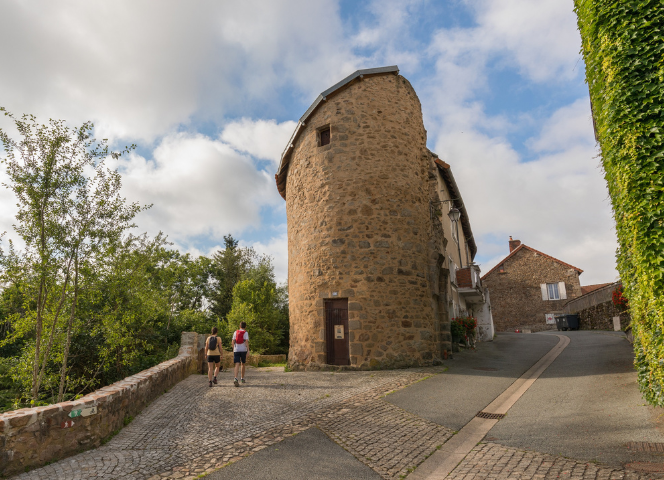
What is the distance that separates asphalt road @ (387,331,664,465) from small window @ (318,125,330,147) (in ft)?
24.4

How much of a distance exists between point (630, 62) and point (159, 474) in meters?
7.04

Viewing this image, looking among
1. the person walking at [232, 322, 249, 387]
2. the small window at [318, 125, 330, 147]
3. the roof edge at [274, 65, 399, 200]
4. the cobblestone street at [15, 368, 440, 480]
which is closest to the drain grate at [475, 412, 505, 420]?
the cobblestone street at [15, 368, 440, 480]

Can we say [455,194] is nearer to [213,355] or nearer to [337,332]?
[337,332]

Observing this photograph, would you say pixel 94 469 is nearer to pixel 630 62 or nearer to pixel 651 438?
pixel 651 438

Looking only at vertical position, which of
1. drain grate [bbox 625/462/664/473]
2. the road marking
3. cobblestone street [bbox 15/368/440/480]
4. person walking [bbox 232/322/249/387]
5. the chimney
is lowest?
the road marking

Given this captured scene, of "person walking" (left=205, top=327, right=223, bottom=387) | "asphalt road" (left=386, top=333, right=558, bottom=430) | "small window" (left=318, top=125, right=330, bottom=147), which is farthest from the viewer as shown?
"small window" (left=318, top=125, right=330, bottom=147)

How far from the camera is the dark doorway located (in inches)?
403

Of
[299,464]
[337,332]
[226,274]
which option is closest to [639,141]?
[299,464]

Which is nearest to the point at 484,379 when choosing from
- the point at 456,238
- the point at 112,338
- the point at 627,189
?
the point at 627,189

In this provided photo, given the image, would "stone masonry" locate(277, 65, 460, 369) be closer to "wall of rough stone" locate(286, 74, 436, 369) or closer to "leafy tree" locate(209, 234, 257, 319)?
"wall of rough stone" locate(286, 74, 436, 369)

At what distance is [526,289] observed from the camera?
107 feet

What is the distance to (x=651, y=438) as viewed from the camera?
13.3 feet

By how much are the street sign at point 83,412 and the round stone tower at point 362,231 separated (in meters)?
6.45

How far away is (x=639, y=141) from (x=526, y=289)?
31611 mm
